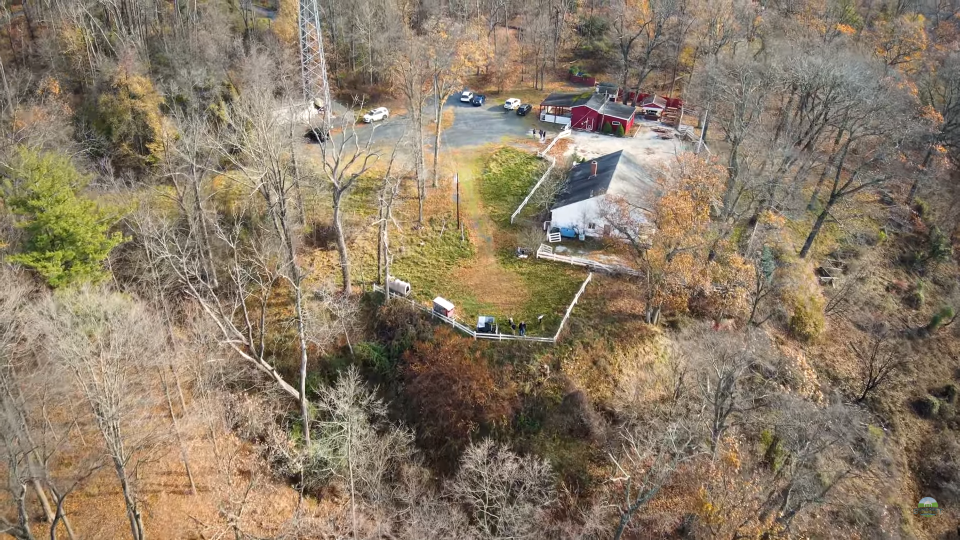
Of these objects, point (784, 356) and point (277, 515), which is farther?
point (784, 356)

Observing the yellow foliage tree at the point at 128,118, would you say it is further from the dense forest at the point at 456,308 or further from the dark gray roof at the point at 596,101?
the dark gray roof at the point at 596,101

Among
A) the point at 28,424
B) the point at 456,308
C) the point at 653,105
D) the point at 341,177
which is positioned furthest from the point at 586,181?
the point at 28,424

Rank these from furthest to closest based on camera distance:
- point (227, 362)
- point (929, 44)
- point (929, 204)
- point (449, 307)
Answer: point (929, 44) < point (929, 204) < point (449, 307) < point (227, 362)

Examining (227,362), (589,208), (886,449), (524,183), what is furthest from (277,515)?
(886,449)

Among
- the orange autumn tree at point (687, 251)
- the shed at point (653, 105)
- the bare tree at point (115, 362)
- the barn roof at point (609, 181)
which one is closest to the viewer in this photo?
the bare tree at point (115, 362)

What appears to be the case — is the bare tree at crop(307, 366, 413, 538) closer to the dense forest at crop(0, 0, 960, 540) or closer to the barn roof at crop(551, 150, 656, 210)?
the dense forest at crop(0, 0, 960, 540)

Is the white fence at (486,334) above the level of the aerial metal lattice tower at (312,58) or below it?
below

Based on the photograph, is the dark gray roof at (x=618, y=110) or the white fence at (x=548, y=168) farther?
the dark gray roof at (x=618, y=110)

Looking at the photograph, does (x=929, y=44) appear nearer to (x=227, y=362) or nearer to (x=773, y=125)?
(x=773, y=125)

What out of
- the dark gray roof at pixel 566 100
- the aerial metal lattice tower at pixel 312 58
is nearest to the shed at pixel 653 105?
the dark gray roof at pixel 566 100
